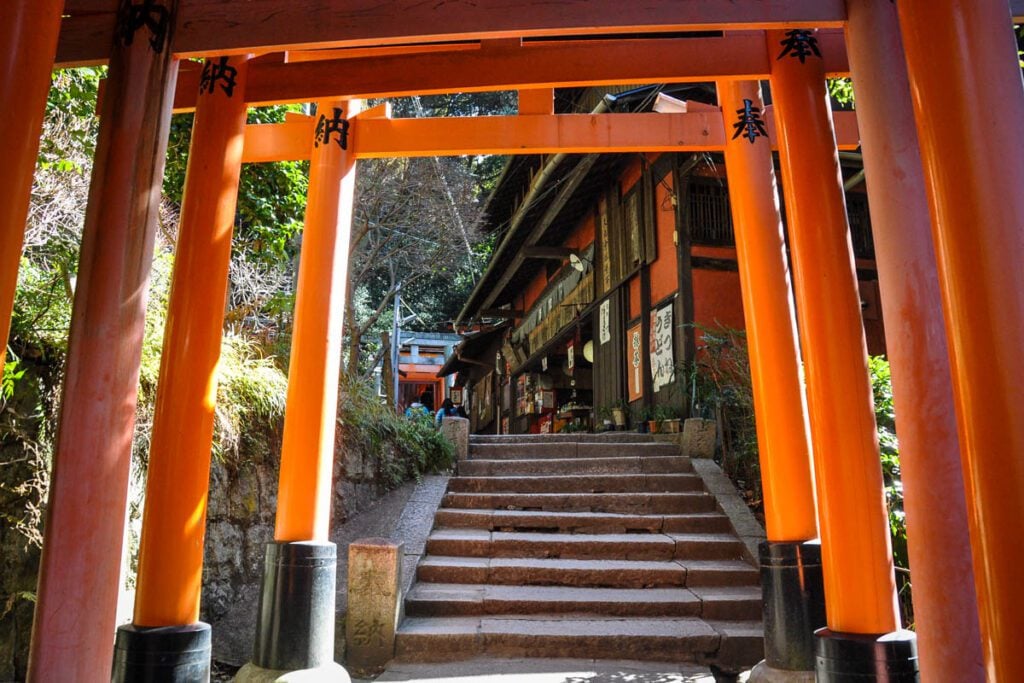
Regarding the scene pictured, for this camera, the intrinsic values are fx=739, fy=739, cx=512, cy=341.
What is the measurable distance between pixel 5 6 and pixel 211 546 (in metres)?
4.90

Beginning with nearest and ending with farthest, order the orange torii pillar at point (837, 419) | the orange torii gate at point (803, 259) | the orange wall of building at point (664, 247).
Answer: the orange torii gate at point (803, 259) → the orange torii pillar at point (837, 419) → the orange wall of building at point (664, 247)

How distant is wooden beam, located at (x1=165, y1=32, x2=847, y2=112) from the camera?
3.96 m

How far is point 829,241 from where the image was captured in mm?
3424

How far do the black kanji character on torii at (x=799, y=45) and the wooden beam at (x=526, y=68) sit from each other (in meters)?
0.13

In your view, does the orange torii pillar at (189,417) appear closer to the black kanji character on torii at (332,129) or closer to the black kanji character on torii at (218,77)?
the black kanji character on torii at (218,77)

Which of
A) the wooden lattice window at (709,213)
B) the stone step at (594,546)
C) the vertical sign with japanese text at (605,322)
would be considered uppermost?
the wooden lattice window at (709,213)

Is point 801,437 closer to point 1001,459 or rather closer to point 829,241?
point 829,241

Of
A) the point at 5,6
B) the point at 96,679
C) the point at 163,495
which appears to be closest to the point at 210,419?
the point at 163,495

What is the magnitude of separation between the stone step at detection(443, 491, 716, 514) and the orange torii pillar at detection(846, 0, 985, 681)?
4264mm

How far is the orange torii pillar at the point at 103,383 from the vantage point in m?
2.59

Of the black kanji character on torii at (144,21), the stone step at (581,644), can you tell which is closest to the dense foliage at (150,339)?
the black kanji character on torii at (144,21)

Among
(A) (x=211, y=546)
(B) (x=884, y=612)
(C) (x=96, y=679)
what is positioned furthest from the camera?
(A) (x=211, y=546)

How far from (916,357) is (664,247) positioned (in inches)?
293

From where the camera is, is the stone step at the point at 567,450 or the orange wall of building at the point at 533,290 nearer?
the stone step at the point at 567,450
